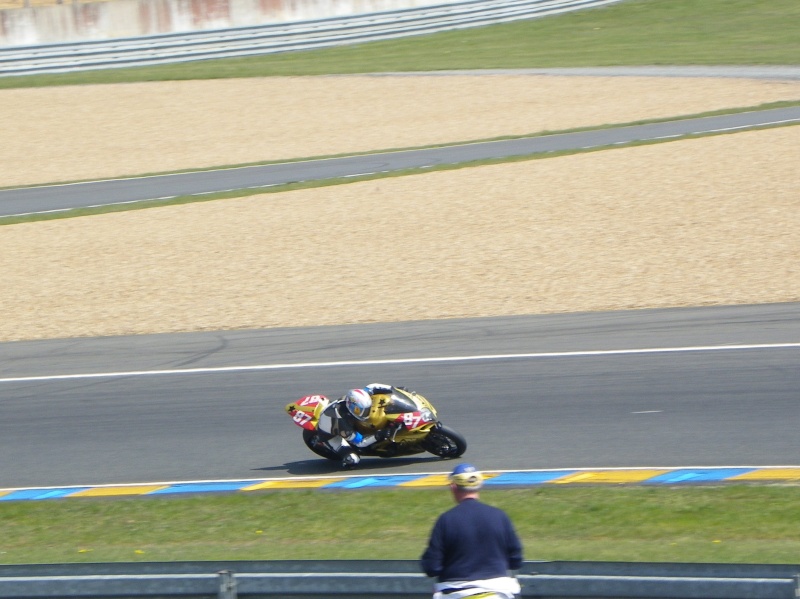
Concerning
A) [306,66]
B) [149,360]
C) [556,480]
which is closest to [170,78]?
[306,66]

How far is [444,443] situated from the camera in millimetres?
10891

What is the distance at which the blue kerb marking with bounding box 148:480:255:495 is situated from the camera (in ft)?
35.2

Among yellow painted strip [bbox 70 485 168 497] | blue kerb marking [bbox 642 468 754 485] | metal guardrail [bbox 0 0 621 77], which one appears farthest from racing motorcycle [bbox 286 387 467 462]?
metal guardrail [bbox 0 0 621 77]

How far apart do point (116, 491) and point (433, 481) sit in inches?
110

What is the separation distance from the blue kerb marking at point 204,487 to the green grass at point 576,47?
3334 centimetres

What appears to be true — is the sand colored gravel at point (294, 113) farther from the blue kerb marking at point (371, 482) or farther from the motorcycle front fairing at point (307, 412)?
the blue kerb marking at point (371, 482)

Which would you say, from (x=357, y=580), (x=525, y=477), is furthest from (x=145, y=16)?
(x=357, y=580)

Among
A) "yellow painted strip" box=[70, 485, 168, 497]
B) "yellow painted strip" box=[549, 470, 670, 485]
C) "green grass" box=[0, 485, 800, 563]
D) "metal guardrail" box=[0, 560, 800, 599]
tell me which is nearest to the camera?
"metal guardrail" box=[0, 560, 800, 599]

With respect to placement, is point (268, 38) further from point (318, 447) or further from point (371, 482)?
point (371, 482)

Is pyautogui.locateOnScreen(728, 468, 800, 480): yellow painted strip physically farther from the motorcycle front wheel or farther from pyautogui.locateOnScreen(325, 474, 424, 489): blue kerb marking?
pyautogui.locateOnScreen(325, 474, 424, 489): blue kerb marking

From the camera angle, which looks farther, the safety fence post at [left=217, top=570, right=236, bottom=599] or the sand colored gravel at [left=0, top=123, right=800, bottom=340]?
the sand colored gravel at [left=0, top=123, right=800, bottom=340]

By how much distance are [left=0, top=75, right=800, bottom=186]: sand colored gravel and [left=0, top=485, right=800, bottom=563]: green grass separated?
2098 centimetres

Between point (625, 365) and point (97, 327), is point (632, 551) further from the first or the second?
point (97, 327)

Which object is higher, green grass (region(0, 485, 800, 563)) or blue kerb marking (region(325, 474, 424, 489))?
green grass (region(0, 485, 800, 563))
